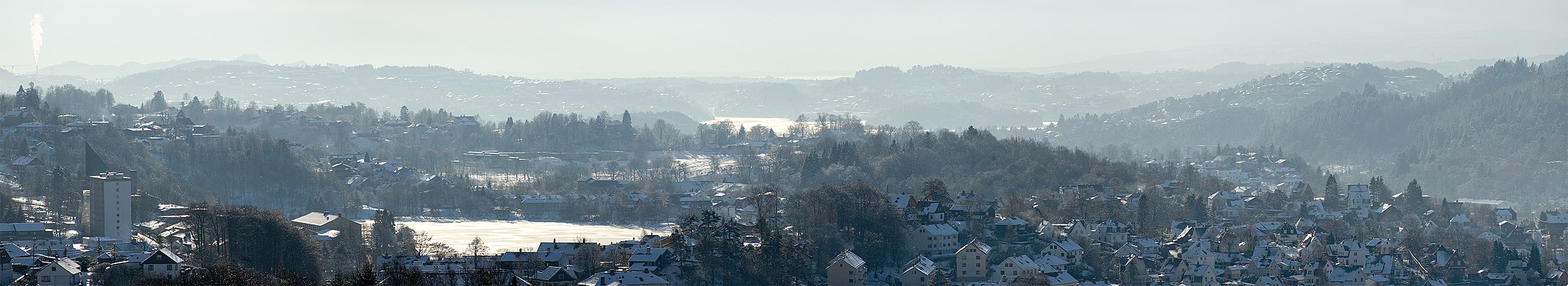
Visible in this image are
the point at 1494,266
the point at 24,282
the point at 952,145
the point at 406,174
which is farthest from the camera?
the point at 406,174

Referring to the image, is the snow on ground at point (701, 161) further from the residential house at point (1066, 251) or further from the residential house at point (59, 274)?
the residential house at point (59, 274)

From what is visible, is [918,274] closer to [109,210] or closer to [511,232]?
[511,232]

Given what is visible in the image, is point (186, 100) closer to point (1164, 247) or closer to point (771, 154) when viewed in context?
point (771, 154)

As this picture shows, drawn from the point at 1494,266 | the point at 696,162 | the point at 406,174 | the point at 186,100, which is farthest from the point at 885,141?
the point at 186,100

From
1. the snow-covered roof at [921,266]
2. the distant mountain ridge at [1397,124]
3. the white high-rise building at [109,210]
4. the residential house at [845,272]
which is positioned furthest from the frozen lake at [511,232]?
the distant mountain ridge at [1397,124]

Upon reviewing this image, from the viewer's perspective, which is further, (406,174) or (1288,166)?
(1288,166)
